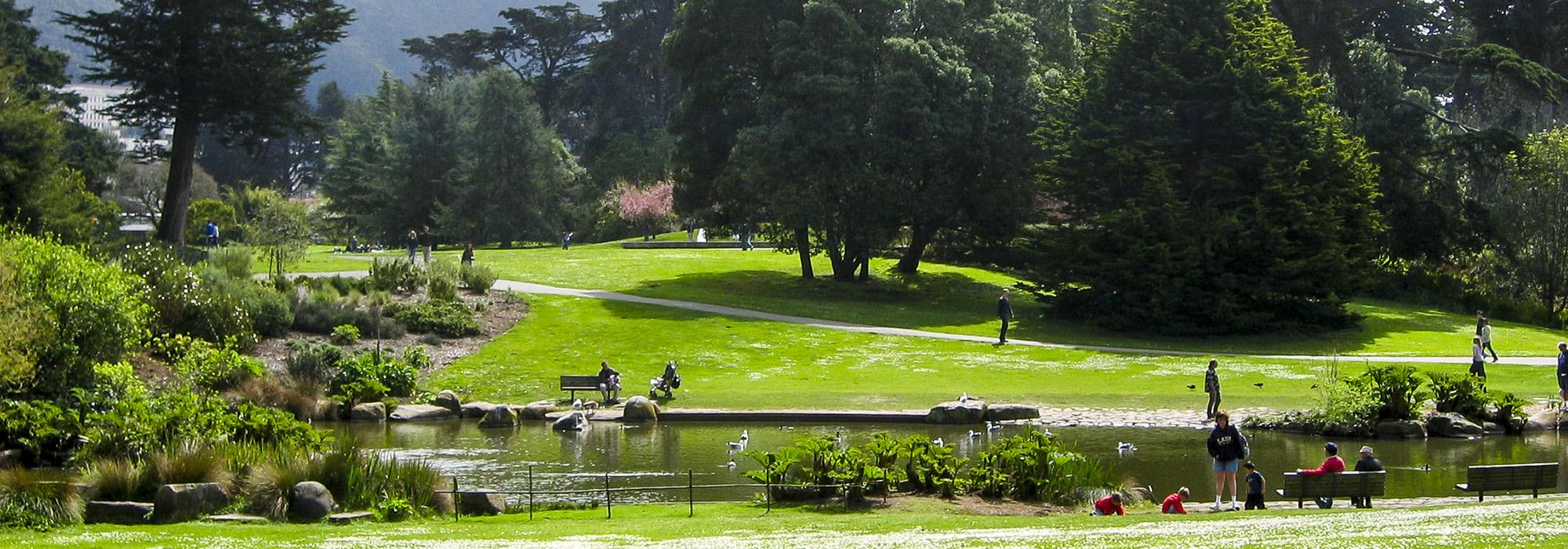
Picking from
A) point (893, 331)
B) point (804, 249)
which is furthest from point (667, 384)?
point (804, 249)

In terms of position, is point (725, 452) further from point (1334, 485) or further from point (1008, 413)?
point (1334, 485)

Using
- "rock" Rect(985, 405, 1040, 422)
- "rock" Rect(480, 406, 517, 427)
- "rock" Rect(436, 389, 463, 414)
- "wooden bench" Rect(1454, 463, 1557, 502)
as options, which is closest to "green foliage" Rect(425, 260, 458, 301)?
"rock" Rect(436, 389, 463, 414)

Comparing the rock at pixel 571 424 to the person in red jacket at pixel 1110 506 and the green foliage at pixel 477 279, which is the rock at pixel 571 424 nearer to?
the person in red jacket at pixel 1110 506

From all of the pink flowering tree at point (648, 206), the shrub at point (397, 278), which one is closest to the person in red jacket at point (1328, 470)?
the shrub at point (397, 278)

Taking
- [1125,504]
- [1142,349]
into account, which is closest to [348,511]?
[1125,504]

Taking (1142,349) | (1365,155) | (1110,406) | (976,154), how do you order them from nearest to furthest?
1. (1110,406)
2. (1142,349)
3. (1365,155)
4. (976,154)

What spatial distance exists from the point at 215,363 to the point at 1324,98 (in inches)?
1704

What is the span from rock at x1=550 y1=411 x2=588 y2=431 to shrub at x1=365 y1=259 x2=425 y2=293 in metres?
16.6

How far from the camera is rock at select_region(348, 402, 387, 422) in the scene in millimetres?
31266

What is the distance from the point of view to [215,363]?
3253 cm

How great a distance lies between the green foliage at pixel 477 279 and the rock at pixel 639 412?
57.0 ft

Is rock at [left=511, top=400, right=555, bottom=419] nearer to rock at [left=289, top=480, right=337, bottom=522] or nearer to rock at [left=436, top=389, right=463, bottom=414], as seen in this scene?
rock at [left=436, top=389, right=463, bottom=414]

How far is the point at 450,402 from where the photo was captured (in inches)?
1273

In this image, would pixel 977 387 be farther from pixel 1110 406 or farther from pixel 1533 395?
pixel 1533 395
